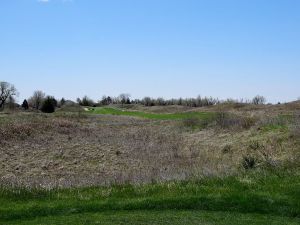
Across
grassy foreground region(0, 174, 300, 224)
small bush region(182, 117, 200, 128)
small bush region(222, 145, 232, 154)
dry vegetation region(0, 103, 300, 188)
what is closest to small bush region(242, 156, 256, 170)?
dry vegetation region(0, 103, 300, 188)

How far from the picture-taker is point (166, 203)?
11.4 meters

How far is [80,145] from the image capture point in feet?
104

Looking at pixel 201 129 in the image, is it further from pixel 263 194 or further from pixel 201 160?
pixel 263 194

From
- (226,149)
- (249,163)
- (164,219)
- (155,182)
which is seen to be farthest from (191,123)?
(164,219)

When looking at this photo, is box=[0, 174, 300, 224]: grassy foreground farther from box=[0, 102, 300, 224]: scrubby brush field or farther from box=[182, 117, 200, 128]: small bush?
box=[182, 117, 200, 128]: small bush

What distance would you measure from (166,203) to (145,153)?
55.6 feet

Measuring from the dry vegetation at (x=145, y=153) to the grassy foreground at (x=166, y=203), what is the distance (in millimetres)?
2073

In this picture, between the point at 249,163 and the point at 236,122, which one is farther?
the point at 236,122

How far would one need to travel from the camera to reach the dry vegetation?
1806cm

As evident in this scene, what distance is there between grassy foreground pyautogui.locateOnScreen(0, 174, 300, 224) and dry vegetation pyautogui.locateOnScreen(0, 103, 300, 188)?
207cm

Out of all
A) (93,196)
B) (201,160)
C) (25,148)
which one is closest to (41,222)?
(93,196)

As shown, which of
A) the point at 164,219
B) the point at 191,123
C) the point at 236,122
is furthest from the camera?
the point at 191,123

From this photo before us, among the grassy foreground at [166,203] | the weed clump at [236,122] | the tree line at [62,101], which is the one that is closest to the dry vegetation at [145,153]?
the weed clump at [236,122]

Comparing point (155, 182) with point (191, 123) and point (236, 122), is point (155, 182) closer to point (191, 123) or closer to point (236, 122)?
point (236, 122)
